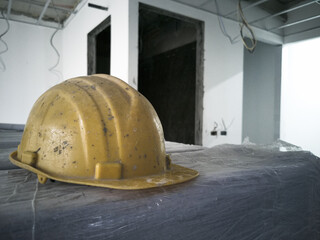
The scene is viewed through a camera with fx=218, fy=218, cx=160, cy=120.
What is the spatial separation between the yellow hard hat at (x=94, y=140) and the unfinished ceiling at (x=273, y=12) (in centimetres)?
351

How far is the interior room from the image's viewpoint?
0.80 meters

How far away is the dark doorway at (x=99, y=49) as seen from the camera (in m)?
4.83

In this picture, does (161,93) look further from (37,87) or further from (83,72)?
(37,87)

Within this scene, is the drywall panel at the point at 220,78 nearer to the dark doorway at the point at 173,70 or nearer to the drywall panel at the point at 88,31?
the dark doorway at the point at 173,70

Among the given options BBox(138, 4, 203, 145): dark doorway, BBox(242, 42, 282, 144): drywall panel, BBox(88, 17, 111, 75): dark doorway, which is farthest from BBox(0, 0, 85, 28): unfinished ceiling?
BBox(242, 42, 282, 144): drywall panel

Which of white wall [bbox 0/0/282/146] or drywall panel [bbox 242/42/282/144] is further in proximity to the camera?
drywall panel [bbox 242/42/282/144]

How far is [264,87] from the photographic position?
6047mm

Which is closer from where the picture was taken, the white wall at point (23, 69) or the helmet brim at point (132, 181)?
the helmet brim at point (132, 181)

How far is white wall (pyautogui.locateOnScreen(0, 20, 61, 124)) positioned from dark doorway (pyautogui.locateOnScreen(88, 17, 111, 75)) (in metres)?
1.46

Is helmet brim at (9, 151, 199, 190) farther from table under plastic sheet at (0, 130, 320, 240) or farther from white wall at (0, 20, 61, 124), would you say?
white wall at (0, 20, 61, 124)

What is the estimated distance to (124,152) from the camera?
3.02 feet

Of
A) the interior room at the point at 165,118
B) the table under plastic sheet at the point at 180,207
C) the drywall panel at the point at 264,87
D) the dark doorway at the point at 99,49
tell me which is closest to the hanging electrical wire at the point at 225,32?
the interior room at the point at 165,118

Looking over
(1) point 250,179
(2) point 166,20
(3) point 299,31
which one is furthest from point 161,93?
(1) point 250,179

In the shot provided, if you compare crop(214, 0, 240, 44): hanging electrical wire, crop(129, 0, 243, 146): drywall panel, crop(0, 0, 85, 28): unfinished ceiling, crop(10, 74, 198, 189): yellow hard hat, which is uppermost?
crop(0, 0, 85, 28): unfinished ceiling
